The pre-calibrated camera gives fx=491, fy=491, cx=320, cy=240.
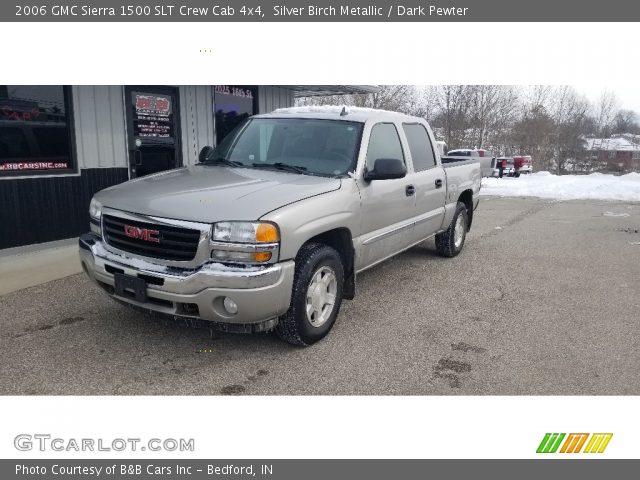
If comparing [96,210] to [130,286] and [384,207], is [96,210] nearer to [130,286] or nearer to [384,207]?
[130,286]

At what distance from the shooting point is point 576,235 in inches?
364

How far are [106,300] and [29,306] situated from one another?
0.70 m

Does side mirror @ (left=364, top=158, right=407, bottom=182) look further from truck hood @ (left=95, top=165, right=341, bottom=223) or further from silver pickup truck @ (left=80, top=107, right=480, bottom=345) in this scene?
truck hood @ (left=95, top=165, right=341, bottom=223)

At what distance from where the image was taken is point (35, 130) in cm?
689

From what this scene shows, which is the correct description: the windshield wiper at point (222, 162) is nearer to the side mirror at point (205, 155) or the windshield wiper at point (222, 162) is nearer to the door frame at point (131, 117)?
the side mirror at point (205, 155)

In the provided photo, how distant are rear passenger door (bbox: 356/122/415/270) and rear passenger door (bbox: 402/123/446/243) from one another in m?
0.21

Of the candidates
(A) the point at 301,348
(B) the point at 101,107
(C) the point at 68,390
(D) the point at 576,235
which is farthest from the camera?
(D) the point at 576,235

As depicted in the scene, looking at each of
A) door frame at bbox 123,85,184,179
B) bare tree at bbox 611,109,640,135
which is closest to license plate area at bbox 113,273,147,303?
door frame at bbox 123,85,184,179

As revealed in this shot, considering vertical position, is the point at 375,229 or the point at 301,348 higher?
the point at 375,229

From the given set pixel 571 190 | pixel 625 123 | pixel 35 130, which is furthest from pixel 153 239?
pixel 625 123

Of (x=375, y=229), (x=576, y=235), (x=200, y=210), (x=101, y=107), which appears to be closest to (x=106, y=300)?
(x=200, y=210)

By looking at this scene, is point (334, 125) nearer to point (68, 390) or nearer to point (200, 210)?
point (200, 210)

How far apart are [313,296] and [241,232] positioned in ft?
3.02

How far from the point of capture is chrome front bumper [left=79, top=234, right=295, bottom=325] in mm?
3354
